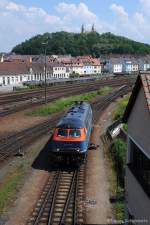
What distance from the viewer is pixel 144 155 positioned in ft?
37.8

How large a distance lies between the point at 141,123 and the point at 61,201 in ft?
29.5

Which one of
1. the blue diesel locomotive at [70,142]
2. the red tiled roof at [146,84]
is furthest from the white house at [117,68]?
the red tiled roof at [146,84]

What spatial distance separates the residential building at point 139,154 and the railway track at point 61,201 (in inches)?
184

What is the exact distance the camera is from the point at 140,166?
1219cm

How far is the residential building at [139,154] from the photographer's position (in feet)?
35.6

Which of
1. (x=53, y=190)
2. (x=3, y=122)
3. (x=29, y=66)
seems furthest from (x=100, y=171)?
(x=29, y=66)

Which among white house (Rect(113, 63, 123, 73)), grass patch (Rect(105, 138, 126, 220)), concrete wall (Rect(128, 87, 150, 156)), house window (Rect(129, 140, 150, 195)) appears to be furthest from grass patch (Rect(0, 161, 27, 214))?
white house (Rect(113, 63, 123, 73))

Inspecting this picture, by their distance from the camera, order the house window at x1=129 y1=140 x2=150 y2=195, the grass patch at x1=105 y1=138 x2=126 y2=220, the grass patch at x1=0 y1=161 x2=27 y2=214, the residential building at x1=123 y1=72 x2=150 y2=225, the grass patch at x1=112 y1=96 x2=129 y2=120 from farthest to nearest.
A: the grass patch at x1=112 y1=96 x2=129 y2=120
the grass patch at x1=0 y1=161 x2=27 y2=214
the grass patch at x1=105 y1=138 x2=126 y2=220
the house window at x1=129 y1=140 x2=150 y2=195
the residential building at x1=123 y1=72 x2=150 y2=225

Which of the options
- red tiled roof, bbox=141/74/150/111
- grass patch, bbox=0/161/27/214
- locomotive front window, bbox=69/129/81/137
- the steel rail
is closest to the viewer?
red tiled roof, bbox=141/74/150/111

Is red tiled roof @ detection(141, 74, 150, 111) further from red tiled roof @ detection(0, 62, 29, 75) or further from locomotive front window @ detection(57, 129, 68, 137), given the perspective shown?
red tiled roof @ detection(0, 62, 29, 75)

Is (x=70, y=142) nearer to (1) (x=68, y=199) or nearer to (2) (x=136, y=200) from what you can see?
(1) (x=68, y=199)

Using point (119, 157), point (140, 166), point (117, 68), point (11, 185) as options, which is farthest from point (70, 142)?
point (117, 68)

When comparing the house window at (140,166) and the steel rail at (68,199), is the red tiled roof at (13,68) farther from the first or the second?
the house window at (140,166)

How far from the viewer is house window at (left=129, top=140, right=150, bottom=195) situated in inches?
437
